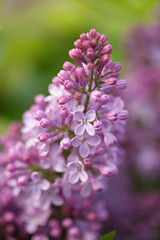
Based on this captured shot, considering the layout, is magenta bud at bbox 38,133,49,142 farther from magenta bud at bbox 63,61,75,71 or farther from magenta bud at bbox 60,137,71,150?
magenta bud at bbox 63,61,75,71

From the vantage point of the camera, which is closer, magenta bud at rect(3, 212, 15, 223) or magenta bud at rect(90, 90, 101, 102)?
magenta bud at rect(90, 90, 101, 102)

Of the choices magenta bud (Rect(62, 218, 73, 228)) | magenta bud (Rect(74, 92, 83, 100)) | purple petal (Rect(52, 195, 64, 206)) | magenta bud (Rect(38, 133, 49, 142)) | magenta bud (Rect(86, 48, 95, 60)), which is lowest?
magenta bud (Rect(62, 218, 73, 228))

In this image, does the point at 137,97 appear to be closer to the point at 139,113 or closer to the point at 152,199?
the point at 139,113

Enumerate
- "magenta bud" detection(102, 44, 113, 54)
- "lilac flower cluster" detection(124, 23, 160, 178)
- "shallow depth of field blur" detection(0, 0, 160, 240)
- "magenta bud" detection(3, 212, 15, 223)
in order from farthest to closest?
"shallow depth of field blur" detection(0, 0, 160, 240) < "lilac flower cluster" detection(124, 23, 160, 178) < "magenta bud" detection(3, 212, 15, 223) < "magenta bud" detection(102, 44, 113, 54)

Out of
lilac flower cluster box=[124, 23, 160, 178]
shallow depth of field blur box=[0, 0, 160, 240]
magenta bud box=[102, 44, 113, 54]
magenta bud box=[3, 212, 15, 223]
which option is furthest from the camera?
shallow depth of field blur box=[0, 0, 160, 240]

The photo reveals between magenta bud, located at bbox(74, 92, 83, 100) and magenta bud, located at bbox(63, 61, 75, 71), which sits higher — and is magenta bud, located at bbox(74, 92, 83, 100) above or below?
below

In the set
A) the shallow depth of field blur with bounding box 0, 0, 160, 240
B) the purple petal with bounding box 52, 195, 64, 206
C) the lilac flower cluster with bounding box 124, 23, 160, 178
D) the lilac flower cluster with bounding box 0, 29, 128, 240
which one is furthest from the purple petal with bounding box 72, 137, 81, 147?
the shallow depth of field blur with bounding box 0, 0, 160, 240
